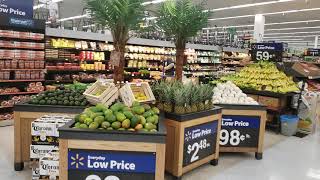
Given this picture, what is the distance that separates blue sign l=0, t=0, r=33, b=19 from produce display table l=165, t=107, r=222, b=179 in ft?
17.6

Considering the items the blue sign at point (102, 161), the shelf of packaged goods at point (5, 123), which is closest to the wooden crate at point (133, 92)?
the blue sign at point (102, 161)

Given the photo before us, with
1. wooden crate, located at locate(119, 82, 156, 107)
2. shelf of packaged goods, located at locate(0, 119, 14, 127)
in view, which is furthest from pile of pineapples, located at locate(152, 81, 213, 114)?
shelf of packaged goods, located at locate(0, 119, 14, 127)

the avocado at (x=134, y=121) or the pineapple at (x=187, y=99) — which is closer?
the avocado at (x=134, y=121)

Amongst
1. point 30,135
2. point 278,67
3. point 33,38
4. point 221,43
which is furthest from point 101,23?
point 221,43

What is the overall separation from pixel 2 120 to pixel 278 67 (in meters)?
7.13

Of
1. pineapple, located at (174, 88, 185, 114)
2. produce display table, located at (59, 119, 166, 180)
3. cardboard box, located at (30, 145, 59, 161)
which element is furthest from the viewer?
pineapple, located at (174, 88, 185, 114)

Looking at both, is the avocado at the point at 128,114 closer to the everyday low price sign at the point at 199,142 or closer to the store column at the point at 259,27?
the everyday low price sign at the point at 199,142

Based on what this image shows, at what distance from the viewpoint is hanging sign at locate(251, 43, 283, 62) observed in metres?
7.46

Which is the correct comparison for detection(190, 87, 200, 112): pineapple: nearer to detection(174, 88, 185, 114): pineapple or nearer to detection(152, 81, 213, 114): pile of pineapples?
detection(152, 81, 213, 114): pile of pineapples

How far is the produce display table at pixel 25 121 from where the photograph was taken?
3.97 m

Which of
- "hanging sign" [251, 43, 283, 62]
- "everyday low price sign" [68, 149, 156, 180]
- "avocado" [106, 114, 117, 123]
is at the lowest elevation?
"everyday low price sign" [68, 149, 156, 180]

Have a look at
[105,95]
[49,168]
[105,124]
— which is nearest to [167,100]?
[105,95]

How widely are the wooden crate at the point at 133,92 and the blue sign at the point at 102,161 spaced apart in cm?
108

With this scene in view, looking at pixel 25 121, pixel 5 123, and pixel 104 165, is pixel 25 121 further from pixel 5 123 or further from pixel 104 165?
pixel 5 123
